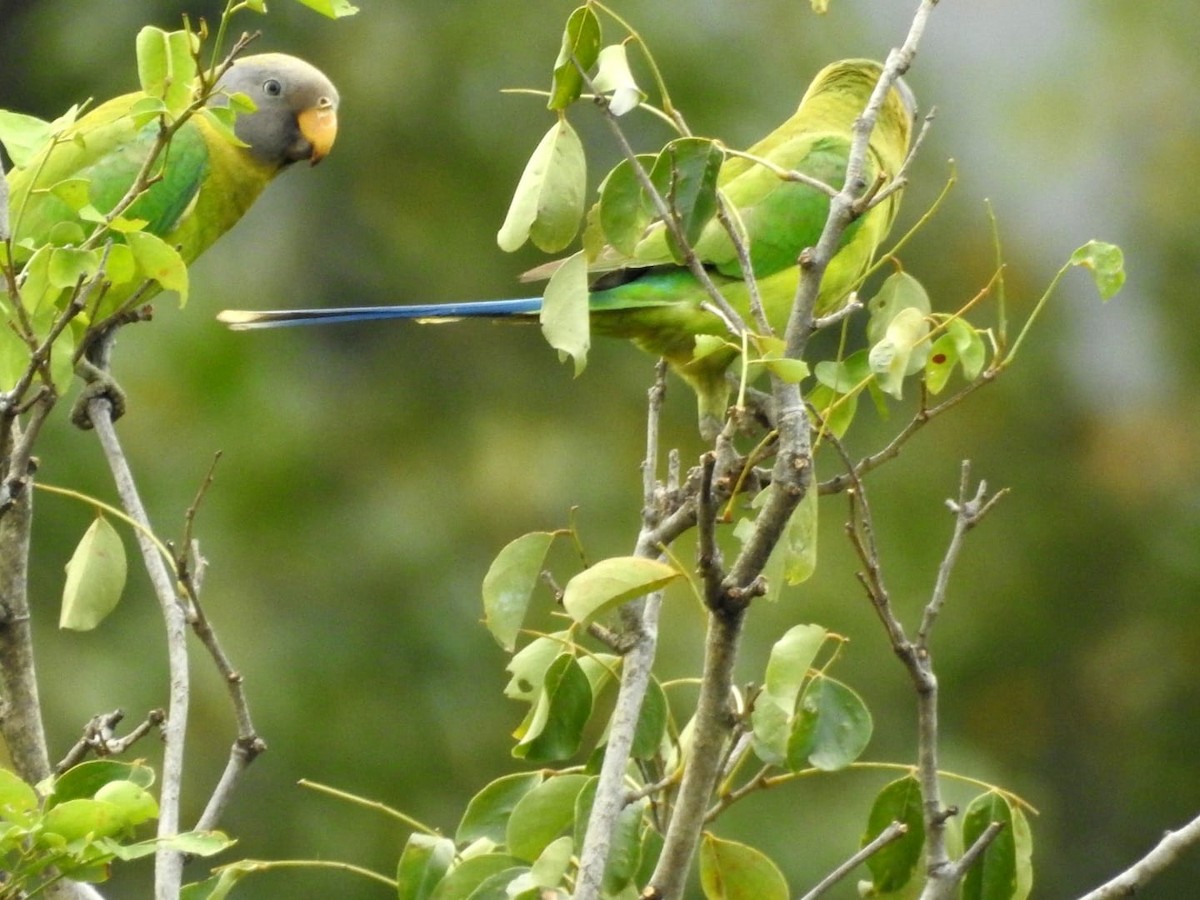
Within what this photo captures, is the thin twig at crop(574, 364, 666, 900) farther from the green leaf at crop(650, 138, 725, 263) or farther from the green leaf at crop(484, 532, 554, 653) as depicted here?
the green leaf at crop(650, 138, 725, 263)

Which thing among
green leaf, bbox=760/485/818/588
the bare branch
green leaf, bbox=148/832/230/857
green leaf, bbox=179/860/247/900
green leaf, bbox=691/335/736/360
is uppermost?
green leaf, bbox=691/335/736/360

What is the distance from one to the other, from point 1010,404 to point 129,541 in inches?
158

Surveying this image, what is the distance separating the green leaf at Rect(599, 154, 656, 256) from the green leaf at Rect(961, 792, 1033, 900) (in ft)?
2.05

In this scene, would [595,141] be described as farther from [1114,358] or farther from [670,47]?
[1114,358]

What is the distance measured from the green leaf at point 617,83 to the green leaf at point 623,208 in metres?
0.07

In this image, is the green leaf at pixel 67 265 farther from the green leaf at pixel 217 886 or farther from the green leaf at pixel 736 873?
the green leaf at pixel 736 873

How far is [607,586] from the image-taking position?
150 cm

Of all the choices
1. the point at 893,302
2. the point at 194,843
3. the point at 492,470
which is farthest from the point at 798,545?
the point at 492,470

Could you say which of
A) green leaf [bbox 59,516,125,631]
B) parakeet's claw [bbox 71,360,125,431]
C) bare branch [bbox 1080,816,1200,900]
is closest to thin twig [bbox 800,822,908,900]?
bare branch [bbox 1080,816,1200,900]

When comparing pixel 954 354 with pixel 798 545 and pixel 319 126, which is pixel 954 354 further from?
pixel 319 126

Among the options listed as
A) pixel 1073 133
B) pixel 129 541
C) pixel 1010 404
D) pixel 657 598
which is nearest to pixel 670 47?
pixel 1010 404

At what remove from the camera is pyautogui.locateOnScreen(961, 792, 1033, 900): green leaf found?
1694mm

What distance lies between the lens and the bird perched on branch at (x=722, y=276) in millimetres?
2463

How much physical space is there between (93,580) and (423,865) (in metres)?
0.46
